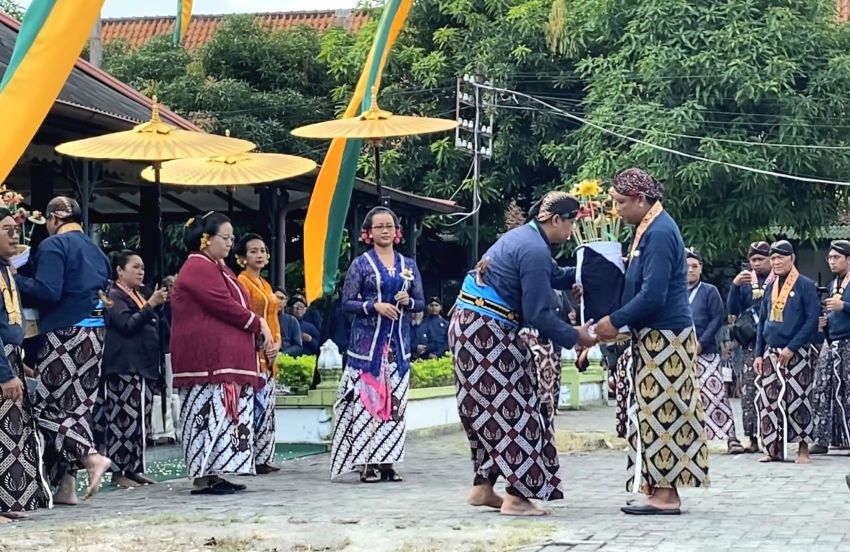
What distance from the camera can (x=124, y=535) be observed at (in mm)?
6949

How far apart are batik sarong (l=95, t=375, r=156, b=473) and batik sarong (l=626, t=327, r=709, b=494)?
3.70 metres

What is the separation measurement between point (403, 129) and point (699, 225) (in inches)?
573

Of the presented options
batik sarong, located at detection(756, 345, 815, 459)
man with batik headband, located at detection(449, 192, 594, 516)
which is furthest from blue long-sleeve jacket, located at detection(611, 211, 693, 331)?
batik sarong, located at detection(756, 345, 815, 459)

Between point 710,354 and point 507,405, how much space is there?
16.9ft

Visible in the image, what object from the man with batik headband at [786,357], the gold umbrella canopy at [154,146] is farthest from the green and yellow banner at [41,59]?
the man with batik headband at [786,357]

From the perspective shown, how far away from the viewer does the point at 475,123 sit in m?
24.1

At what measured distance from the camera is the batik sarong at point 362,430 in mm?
9906

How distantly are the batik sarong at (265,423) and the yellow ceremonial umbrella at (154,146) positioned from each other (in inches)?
66.3

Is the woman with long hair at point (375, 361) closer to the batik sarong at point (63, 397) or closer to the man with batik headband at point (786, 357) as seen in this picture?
the batik sarong at point (63, 397)

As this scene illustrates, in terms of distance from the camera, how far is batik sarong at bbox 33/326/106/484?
27.6 ft

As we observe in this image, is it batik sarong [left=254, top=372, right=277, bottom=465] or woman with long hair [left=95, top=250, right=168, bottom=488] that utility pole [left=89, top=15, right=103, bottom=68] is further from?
woman with long hair [left=95, top=250, right=168, bottom=488]

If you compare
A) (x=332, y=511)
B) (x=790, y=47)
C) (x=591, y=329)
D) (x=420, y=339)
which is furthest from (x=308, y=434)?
(x=790, y=47)

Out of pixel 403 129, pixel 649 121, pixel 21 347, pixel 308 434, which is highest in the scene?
pixel 649 121

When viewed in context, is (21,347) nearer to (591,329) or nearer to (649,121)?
(591,329)
